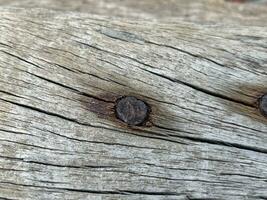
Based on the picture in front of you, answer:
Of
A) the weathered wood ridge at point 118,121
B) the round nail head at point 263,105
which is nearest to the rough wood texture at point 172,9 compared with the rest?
the weathered wood ridge at point 118,121

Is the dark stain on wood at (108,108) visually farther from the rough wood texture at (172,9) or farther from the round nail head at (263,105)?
the rough wood texture at (172,9)

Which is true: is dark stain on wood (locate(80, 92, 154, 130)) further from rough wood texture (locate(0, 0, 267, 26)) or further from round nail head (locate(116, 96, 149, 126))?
rough wood texture (locate(0, 0, 267, 26))

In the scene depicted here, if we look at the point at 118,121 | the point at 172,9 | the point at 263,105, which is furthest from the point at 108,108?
the point at 172,9

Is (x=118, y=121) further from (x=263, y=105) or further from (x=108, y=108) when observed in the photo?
(x=263, y=105)

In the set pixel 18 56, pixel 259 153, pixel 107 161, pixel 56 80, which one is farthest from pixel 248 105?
pixel 18 56

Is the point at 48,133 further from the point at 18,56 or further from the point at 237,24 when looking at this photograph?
the point at 237,24

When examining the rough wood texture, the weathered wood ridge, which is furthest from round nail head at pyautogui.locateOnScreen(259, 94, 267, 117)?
the rough wood texture
